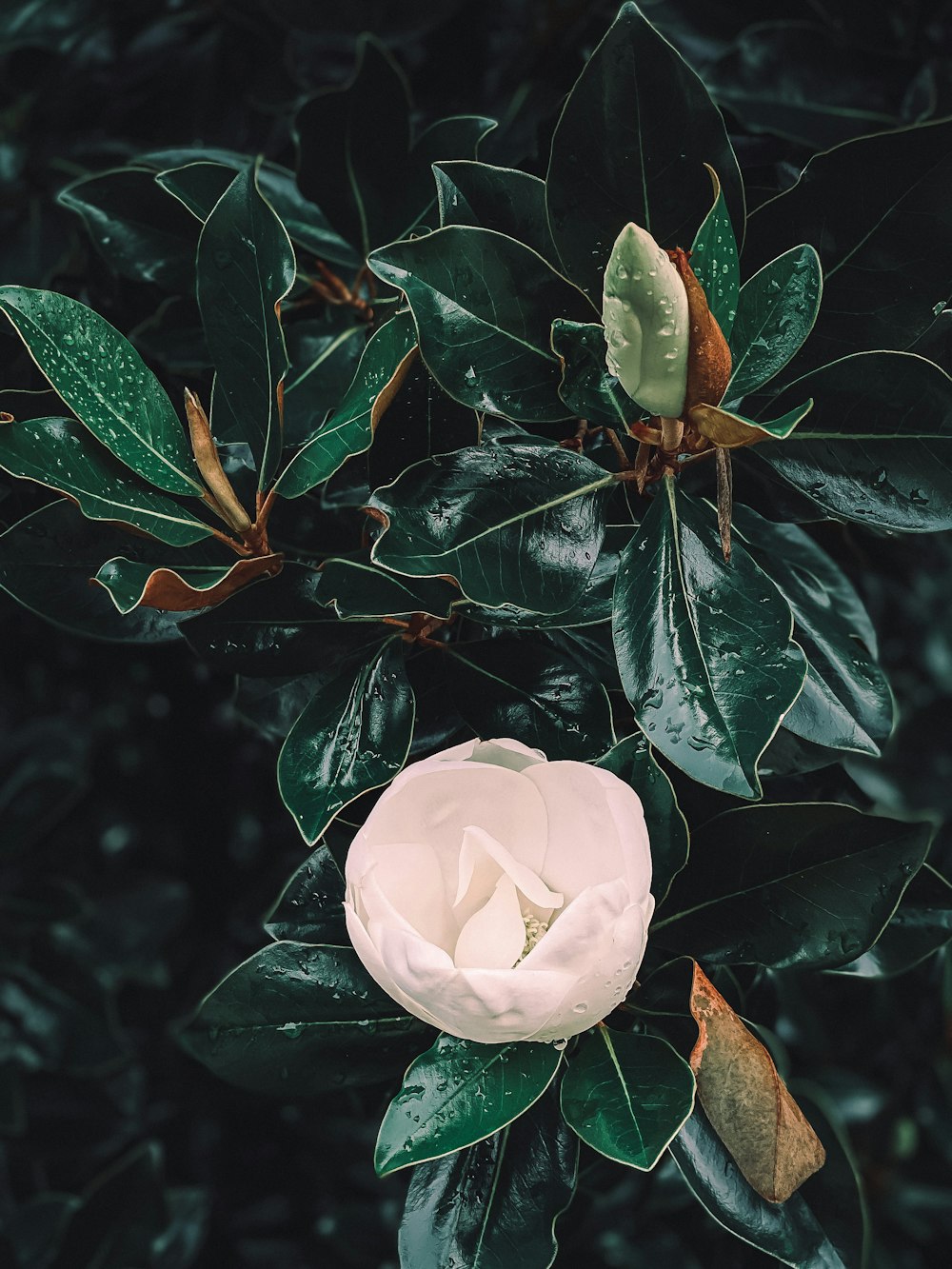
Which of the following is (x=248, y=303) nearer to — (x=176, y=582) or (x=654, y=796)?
(x=176, y=582)

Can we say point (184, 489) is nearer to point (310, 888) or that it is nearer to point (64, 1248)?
point (310, 888)

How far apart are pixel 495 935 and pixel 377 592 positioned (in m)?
0.21

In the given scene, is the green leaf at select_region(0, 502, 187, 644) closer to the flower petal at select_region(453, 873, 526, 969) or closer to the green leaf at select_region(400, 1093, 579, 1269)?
the flower petal at select_region(453, 873, 526, 969)

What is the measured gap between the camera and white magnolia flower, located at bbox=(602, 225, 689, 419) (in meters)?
0.56

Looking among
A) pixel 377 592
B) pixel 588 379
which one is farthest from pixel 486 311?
pixel 377 592

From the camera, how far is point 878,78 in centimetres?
115

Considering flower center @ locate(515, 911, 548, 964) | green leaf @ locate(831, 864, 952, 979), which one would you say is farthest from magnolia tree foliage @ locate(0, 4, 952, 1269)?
green leaf @ locate(831, 864, 952, 979)

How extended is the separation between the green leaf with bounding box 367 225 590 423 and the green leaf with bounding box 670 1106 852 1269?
458 millimetres

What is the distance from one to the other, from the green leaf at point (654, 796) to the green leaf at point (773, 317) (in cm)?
Answer: 21

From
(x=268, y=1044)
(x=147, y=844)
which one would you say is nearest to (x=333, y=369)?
(x=268, y=1044)

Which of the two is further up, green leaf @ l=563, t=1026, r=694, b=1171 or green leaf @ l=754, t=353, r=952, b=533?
green leaf @ l=754, t=353, r=952, b=533

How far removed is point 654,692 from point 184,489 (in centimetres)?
31

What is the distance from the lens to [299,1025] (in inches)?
29.5

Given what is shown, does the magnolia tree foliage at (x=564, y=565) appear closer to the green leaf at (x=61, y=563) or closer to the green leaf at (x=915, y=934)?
the green leaf at (x=61, y=563)
